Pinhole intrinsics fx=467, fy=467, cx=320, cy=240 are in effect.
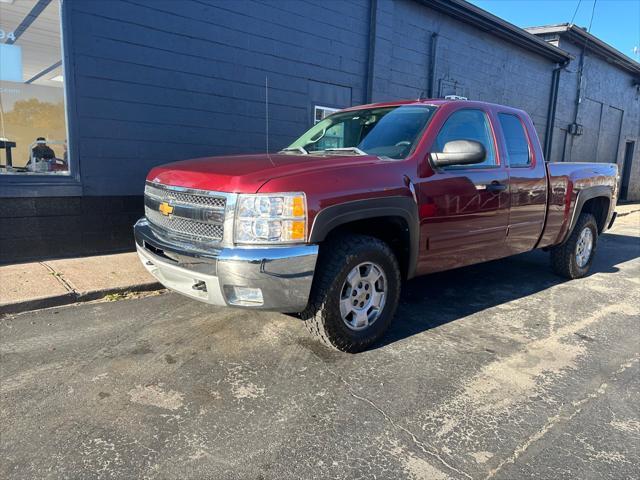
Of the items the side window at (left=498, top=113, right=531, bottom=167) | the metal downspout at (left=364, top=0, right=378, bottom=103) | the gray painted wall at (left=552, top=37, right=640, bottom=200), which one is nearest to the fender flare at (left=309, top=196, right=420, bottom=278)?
the side window at (left=498, top=113, right=531, bottom=167)

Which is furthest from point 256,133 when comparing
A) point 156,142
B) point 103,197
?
point 103,197

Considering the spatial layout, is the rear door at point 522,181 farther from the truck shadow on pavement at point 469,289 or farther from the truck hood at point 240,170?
the truck hood at point 240,170

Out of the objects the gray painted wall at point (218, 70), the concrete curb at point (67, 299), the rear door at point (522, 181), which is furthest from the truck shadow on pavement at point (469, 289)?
the gray painted wall at point (218, 70)

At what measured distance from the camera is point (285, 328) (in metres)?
4.16

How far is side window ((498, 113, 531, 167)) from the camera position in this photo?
4844 millimetres

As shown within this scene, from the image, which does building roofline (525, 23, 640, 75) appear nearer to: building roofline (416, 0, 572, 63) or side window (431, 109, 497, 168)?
building roofline (416, 0, 572, 63)

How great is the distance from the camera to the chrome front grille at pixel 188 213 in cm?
321

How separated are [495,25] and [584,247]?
8808 mm

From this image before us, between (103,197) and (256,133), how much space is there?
274 cm

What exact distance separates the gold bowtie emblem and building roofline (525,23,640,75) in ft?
54.3

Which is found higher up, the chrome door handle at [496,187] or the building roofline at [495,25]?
the building roofline at [495,25]

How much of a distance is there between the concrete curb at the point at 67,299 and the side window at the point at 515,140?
4.10m

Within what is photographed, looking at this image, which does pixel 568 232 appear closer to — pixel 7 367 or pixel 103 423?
pixel 103 423

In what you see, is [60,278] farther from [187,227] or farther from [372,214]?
[372,214]
